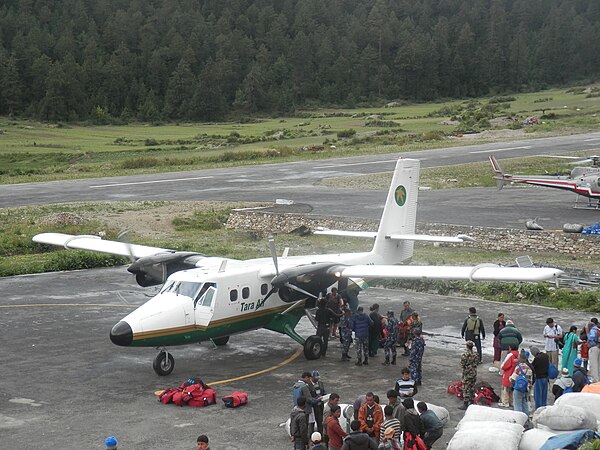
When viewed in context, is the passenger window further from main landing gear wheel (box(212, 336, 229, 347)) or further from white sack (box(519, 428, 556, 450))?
white sack (box(519, 428, 556, 450))

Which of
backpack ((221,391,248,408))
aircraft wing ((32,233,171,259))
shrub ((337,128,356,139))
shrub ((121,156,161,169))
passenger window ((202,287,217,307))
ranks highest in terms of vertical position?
shrub ((337,128,356,139))

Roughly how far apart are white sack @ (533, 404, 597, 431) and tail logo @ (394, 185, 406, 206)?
44.3ft

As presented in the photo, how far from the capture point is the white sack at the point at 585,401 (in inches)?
627

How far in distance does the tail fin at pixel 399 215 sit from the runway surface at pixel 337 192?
17428mm

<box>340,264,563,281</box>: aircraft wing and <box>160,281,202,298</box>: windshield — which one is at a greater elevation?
<box>340,264,563,281</box>: aircraft wing

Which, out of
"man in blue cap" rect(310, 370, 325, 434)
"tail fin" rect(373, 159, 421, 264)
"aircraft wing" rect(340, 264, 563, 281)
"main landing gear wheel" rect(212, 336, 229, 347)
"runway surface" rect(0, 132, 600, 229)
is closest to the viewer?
"man in blue cap" rect(310, 370, 325, 434)

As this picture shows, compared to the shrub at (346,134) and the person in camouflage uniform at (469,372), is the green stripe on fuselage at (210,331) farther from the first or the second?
the shrub at (346,134)

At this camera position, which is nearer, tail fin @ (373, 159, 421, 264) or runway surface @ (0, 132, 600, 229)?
tail fin @ (373, 159, 421, 264)

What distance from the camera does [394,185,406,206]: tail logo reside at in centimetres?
2866

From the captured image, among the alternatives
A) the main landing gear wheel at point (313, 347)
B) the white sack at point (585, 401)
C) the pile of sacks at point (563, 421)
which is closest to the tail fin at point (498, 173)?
the main landing gear wheel at point (313, 347)

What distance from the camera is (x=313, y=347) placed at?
24547 mm

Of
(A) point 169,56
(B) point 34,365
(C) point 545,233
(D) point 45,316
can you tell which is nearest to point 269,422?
(B) point 34,365

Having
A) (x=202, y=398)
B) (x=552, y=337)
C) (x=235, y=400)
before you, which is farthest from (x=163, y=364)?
(x=552, y=337)

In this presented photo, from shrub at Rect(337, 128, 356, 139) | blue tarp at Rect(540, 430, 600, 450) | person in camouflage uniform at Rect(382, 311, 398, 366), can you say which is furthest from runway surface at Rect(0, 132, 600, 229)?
blue tarp at Rect(540, 430, 600, 450)
